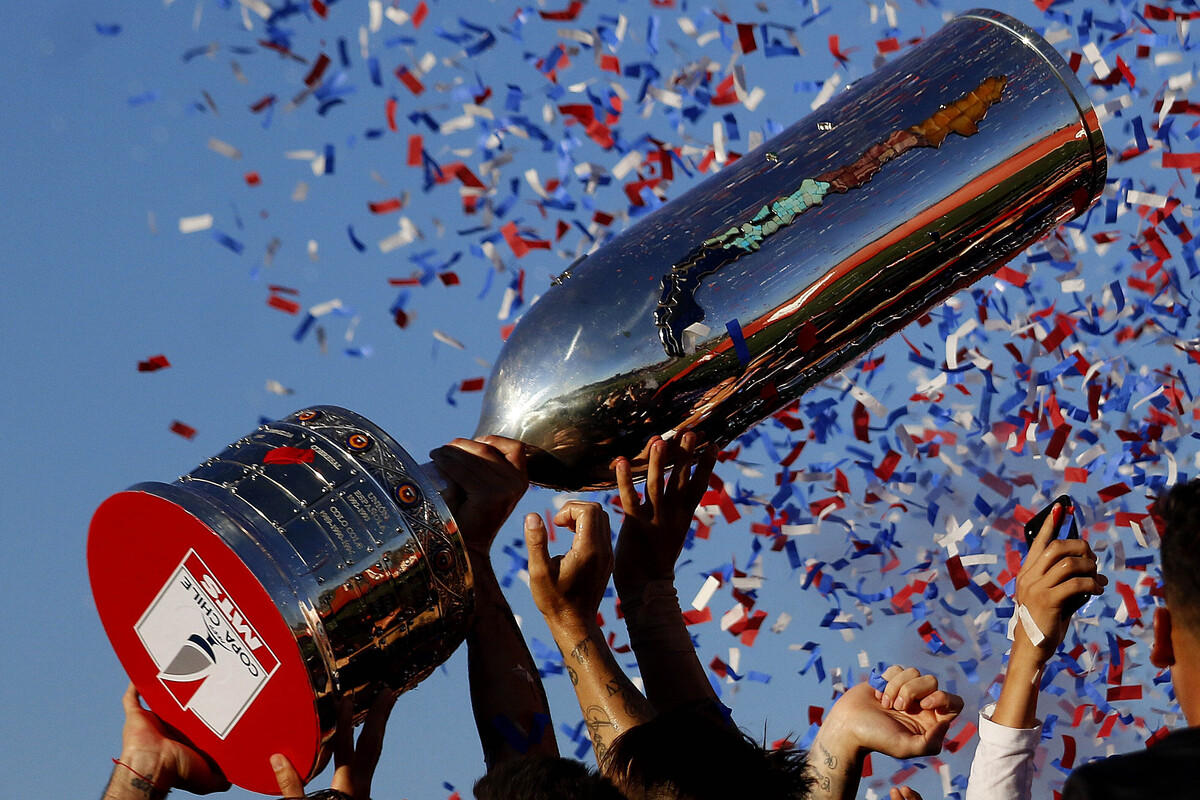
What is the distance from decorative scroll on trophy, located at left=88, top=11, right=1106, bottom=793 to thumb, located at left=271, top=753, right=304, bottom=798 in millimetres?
29

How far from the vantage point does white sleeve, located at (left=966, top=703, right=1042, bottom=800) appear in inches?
109

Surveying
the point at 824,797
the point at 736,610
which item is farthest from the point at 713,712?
the point at 736,610

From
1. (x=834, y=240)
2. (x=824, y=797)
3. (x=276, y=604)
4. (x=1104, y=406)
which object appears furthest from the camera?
(x=1104, y=406)

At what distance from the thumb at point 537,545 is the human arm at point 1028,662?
1220 millimetres

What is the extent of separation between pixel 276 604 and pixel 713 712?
112 centimetres

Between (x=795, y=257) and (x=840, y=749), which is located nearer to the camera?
(x=840, y=749)

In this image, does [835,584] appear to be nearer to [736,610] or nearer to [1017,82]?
[736,610]

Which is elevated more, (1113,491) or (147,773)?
(1113,491)

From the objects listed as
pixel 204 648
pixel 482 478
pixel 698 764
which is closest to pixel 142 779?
pixel 204 648

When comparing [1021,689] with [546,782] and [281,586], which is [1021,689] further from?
[281,586]

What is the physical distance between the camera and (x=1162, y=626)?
8.10 ft

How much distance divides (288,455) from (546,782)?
3.99 feet

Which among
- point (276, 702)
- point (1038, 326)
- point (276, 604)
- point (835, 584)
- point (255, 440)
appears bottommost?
point (276, 702)

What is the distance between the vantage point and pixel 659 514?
387 cm
